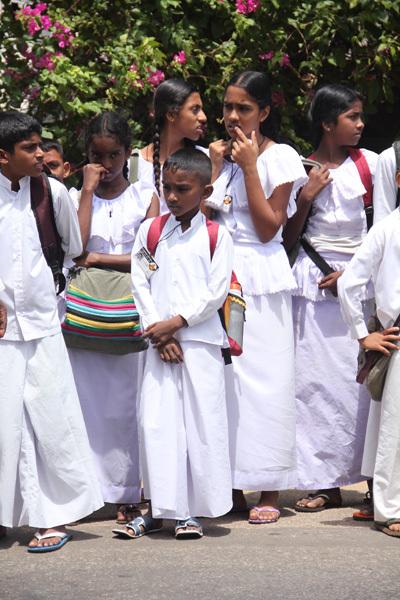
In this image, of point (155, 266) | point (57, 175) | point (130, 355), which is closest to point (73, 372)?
point (130, 355)

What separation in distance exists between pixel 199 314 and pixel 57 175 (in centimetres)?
171

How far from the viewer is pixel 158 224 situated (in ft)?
20.5

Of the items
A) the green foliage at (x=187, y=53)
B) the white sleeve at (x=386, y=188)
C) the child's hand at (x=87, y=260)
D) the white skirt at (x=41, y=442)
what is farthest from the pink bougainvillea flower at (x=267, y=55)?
the white skirt at (x=41, y=442)

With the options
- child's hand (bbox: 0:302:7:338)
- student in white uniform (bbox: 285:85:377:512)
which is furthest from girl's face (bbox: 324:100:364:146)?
child's hand (bbox: 0:302:7:338)

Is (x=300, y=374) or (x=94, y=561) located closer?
(x=94, y=561)

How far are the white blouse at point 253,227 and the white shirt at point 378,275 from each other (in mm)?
375

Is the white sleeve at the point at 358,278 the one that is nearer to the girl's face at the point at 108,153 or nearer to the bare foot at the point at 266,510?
the bare foot at the point at 266,510

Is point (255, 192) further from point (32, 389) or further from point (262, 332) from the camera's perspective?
point (32, 389)

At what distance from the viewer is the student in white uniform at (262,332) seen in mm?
6512

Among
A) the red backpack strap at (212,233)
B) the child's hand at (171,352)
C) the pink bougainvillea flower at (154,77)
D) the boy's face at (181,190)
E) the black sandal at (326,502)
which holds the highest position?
the pink bougainvillea flower at (154,77)

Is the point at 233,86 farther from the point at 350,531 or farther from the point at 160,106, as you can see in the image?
the point at 350,531

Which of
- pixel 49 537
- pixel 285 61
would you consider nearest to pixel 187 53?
pixel 285 61

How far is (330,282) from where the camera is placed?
6781 millimetres

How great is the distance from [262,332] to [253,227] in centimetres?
49
